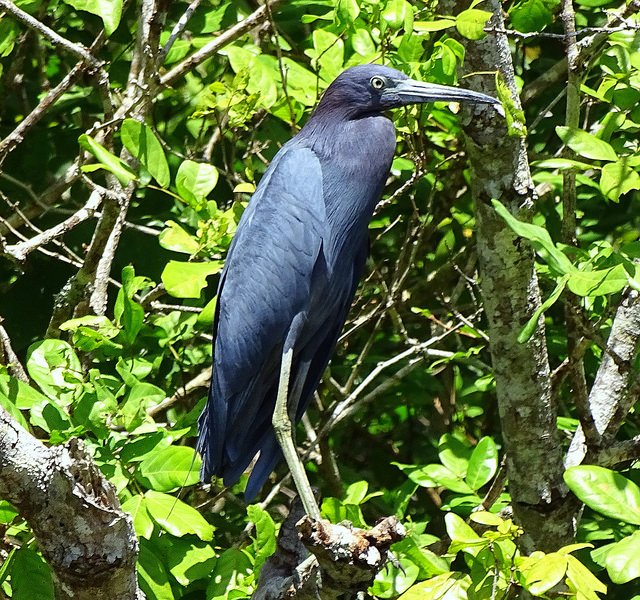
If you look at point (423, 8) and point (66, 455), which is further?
point (423, 8)

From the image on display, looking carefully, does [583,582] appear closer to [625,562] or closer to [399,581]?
[625,562]

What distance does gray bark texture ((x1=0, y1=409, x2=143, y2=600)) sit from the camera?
6.88 ft

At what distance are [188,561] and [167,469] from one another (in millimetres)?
289

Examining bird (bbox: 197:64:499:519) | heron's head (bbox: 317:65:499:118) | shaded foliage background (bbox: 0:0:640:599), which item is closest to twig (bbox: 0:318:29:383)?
shaded foliage background (bbox: 0:0:640:599)

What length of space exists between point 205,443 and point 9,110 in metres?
1.89

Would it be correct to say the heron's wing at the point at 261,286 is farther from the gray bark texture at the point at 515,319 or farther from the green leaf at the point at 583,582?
the green leaf at the point at 583,582

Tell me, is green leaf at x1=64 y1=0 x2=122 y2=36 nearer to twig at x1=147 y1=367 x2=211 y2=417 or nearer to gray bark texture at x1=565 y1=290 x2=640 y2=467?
twig at x1=147 y1=367 x2=211 y2=417

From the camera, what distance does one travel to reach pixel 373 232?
4.23 metres

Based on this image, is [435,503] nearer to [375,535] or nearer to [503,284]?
[503,284]

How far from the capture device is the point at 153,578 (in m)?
2.71

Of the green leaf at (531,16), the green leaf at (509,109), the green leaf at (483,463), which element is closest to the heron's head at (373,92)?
the green leaf at (531,16)

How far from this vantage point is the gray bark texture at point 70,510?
6.88ft

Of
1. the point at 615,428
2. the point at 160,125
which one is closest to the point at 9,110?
the point at 160,125

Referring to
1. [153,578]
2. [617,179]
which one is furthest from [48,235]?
[617,179]
